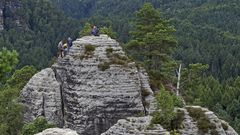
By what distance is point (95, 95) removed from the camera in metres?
36.9

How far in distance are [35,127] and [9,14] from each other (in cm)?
14138

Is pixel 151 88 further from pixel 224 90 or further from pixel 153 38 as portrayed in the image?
pixel 224 90

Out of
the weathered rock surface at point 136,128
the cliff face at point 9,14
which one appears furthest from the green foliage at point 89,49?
the cliff face at point 9,14

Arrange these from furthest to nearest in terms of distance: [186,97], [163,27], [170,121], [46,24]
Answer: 1. [46,24]
2. [163,27]
3. [186,97]
4. [170,121]

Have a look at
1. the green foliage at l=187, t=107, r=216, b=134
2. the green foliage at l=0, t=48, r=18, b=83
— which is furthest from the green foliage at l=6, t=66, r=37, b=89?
the green foliage at l=187, t=107, r=216, b=134

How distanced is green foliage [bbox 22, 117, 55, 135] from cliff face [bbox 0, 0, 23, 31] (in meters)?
137

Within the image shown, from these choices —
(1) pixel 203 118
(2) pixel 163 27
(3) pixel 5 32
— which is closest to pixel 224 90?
(2) pixel 163 27

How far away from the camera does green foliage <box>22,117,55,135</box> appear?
35.5 meters

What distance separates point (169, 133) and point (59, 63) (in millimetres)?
12356

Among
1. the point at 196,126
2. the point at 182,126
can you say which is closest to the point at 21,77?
the point at 182,126

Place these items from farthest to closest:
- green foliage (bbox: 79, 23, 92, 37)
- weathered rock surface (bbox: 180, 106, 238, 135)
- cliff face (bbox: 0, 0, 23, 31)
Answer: cliff face (bbox: 0, 0, 23, 31) < green foliage (bbox: 79, 23, 92, 37) < weathered rock surface (bbox: 180, 106, 238, 135)

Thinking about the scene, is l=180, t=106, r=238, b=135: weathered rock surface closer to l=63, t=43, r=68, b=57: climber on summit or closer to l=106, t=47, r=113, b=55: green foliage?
l=106, t=47, r=113, b=55: green foliage

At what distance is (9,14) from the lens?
172 metres

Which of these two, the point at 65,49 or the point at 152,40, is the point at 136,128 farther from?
the point at 152,40
